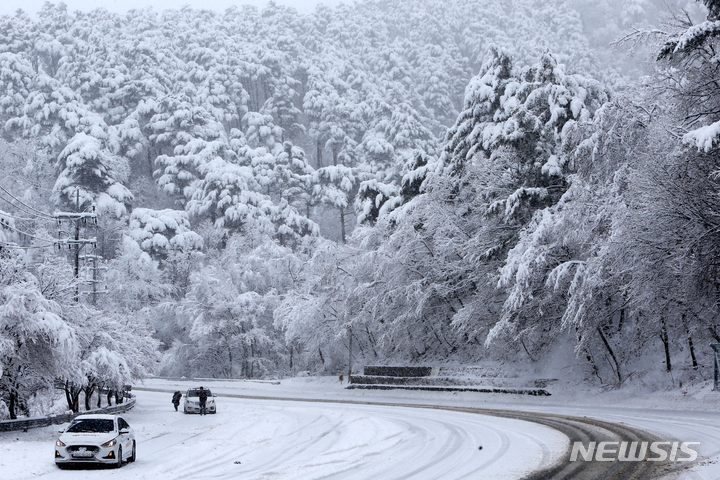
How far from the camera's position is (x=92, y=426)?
17656 mm

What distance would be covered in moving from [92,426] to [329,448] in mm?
6165

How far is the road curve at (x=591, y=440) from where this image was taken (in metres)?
12.1

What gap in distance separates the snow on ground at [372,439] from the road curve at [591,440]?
1.44 feet

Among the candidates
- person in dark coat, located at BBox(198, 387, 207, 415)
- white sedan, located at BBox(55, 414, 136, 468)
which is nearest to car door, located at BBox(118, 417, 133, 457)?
white sedan, located at BBox(55, 414, 136, 468)

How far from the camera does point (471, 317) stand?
39.1m

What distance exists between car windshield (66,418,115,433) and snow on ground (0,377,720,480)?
3.45ft

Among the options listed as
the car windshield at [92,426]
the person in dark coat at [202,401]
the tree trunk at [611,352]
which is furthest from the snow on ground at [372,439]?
the tree trunk at [611,352]

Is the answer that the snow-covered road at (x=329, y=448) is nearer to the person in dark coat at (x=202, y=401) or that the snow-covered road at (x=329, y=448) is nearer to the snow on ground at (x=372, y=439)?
the snow on ground at (x=372, y=439)

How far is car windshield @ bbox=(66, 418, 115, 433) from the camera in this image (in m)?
17.4

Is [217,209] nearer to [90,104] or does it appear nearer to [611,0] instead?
[90,104]

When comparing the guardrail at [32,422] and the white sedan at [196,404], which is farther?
the white sedan at [196,404]

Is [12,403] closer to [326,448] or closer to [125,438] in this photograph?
[125,438]

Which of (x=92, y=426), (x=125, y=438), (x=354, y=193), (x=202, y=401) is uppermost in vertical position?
(x=354, y=193)

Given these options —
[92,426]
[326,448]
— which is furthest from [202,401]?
[326,448]
